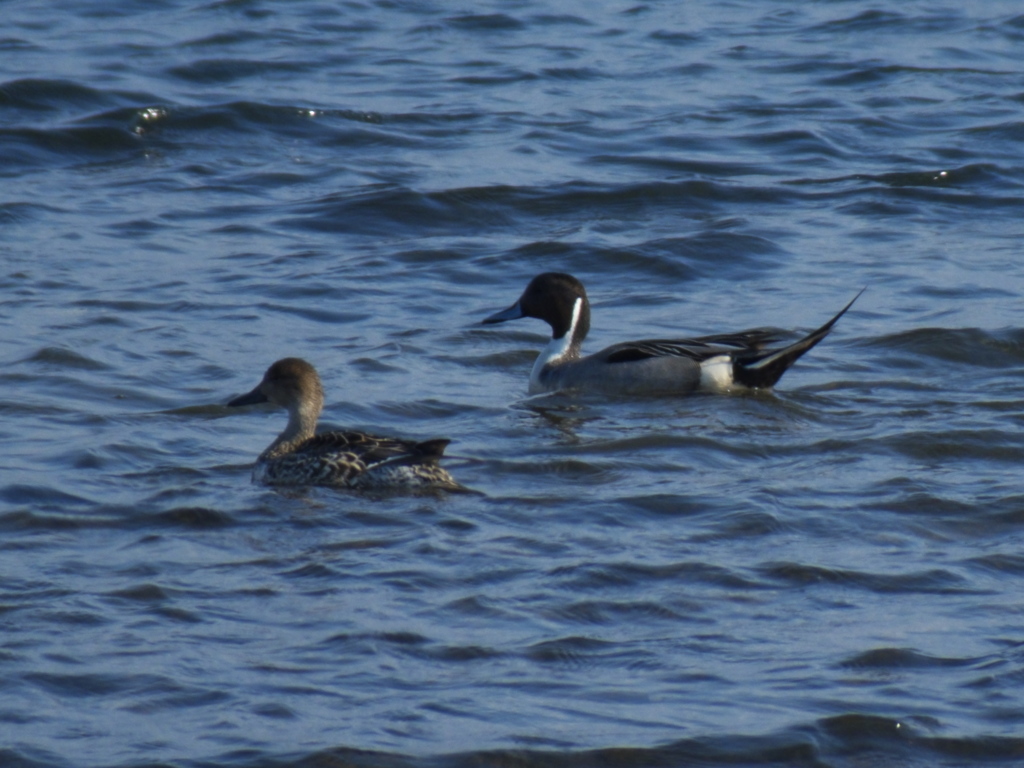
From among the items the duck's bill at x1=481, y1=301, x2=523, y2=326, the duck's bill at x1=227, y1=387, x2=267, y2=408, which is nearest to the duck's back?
the duck's bill at x1=227, y1=387, x2=267, y2=408

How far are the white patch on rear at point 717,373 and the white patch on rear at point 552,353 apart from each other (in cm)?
86

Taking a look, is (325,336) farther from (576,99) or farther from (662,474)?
(576,99)

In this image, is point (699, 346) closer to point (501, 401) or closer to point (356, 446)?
point (501, 401)

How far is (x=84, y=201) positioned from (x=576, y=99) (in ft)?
18.9

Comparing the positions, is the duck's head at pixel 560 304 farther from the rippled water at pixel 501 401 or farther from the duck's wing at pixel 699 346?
the duck's wing at pixel 699 346

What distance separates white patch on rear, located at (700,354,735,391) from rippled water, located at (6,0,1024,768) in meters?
0.17

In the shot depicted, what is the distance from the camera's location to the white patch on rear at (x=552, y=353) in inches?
398

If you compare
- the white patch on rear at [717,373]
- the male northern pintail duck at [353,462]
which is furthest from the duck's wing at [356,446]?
the white patch on rear at [717,373]

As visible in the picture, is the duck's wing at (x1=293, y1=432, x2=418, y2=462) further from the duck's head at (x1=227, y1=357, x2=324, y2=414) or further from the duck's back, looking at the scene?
the duck's head at (x1=227, y1=357, x2=324, y2=414)

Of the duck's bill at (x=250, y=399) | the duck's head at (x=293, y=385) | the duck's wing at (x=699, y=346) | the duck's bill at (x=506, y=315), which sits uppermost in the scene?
the duck's head at (x=293, y=385)

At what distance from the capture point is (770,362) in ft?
32.4

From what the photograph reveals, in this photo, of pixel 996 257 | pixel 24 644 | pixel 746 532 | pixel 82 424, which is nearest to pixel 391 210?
pixel 996 257

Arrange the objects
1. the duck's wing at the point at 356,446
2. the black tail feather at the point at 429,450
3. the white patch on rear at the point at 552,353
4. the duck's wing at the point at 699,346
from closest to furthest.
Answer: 1. the black tail feather at the point at 429,450
2. the duck's wing at the point at 356,446
3. the duck's wing at the point at 699,346
4. the white patch on rear at the point at 552,353

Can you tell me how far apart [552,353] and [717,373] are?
102 centimetres
